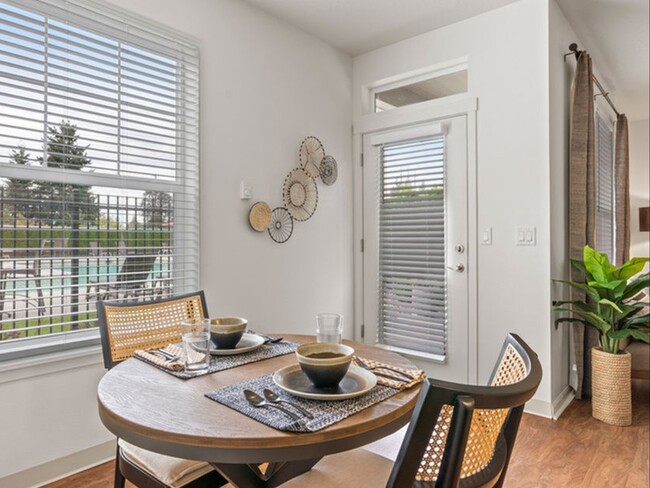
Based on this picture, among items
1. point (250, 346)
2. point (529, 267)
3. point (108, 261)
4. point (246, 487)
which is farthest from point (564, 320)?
point (108, 261)

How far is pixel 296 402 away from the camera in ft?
3.51

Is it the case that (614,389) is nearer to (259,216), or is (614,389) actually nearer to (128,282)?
(259,216)

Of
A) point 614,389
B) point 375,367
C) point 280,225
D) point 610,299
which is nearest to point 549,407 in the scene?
point 614,389

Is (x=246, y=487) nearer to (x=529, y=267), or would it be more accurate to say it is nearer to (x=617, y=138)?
(x=529, y=267)

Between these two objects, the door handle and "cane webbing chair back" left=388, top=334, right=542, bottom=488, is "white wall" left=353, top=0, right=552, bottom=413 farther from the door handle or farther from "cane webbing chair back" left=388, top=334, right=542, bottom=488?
"cane webbing chair back" left=388, top=334, right=542, bottom=488

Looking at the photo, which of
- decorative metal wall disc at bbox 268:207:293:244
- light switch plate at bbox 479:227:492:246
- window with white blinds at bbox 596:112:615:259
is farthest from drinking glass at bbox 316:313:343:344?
window with white blinds at bbox 596:112:615:259

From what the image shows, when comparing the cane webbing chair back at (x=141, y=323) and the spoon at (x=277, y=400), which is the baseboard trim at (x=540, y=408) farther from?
the spoon at (x=277, y=400)

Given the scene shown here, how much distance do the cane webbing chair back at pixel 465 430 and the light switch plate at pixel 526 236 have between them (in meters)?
1.91

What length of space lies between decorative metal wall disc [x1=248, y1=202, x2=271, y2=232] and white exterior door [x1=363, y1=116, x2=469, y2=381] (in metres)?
1.04

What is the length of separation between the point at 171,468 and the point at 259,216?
182 cm

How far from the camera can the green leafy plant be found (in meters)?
2.58

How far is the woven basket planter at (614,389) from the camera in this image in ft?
8.58

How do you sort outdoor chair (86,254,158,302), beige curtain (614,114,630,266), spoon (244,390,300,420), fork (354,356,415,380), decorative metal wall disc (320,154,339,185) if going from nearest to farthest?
spoon (244,390,300,420) → fork (354,356,415,380) → outdoor chair (86,254,158,302) → decorative metal wall disc (320,154,339,185) → beige curtain (614,114,630,266)

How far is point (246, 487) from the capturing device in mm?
1174
